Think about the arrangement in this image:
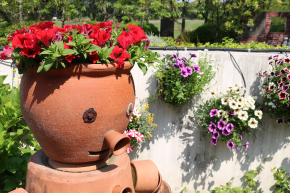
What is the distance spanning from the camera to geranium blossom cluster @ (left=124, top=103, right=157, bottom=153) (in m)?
2.90

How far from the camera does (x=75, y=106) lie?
56.6 inches

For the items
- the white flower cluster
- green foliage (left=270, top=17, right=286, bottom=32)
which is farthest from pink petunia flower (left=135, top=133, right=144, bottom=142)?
green foliage (left=270, top=17, right=286, bottom=32)

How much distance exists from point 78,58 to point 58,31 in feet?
0.60

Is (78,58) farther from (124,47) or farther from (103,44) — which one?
(124,47)

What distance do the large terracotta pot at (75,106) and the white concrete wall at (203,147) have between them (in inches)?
60.1

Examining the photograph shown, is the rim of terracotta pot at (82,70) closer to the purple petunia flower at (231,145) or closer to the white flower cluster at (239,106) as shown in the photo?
the white flower cluster at (239,106)

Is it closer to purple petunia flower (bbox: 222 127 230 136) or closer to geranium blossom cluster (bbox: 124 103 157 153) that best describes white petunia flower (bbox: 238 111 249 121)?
purple petunia flower (bbox: 222 127 230 136)

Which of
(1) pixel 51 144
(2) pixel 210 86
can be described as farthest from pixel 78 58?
(2) pixel 210 86

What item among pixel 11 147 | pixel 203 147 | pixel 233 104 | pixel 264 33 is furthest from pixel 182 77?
pixel 264 33

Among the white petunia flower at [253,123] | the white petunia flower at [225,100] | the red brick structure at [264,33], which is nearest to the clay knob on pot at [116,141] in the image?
the white petunia flower at [225,100]

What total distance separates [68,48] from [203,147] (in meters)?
2.22

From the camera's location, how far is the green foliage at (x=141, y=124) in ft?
9.66

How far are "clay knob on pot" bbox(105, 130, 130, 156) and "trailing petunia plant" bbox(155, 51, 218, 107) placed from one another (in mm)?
1322

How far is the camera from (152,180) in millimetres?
2053
